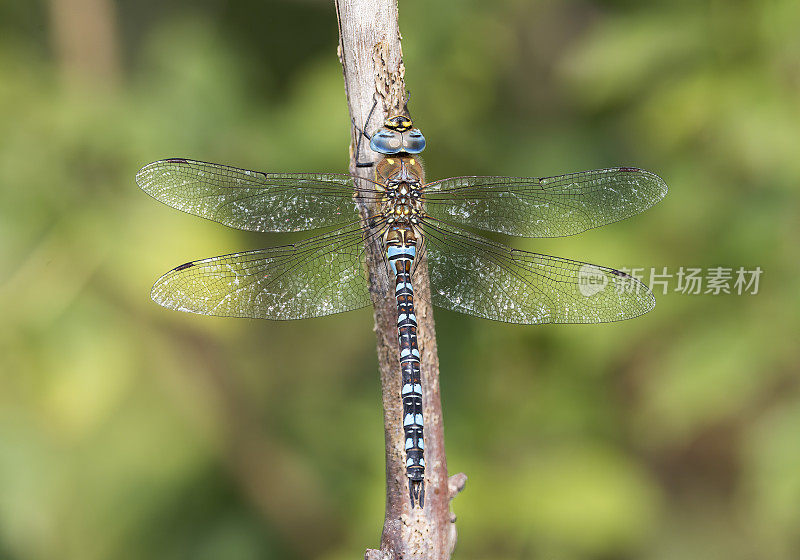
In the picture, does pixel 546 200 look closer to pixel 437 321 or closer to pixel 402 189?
pixel 402 189

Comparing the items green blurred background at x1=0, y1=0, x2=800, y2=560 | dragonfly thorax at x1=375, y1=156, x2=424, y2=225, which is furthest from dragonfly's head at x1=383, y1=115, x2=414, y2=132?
green blurred background at x1=0, y1=0, x2=800, y2=560

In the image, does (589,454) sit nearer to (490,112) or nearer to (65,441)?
→ (490,112)

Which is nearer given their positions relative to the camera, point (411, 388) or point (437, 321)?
point (411, 388)

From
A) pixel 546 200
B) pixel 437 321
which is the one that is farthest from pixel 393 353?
pixel 437 321

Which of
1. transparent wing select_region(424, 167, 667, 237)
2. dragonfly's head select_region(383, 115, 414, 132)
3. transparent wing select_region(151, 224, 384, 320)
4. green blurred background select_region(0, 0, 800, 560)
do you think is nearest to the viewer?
dragonfly's head select_region(383, 115, 414, 132)

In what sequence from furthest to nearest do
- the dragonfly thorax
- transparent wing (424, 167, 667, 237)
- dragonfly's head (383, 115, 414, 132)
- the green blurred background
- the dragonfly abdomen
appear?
the green blurred background → transparent wing (424, 167, 667, 237) → the dragonfly thorax → dragonfly's head (383, 115, 414, 132) → the dragonfly abdomen

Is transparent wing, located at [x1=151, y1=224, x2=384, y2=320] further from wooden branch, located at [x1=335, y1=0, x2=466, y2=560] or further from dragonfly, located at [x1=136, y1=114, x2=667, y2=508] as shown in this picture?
wooden branch, located at [x1=335, y1=0, x2=466, y2=560]
